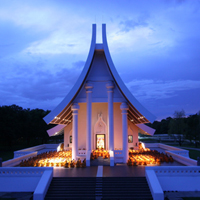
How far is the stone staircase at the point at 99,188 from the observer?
28.3ft

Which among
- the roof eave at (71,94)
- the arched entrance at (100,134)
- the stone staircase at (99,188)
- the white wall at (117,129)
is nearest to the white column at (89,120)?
the roof eave at (71,94)

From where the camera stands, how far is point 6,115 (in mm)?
29969

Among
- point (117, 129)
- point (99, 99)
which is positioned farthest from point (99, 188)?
point (117, 129)

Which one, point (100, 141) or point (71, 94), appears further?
point (100, 141)

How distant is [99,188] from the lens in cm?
907

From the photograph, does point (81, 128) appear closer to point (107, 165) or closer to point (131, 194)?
point (107, 165)

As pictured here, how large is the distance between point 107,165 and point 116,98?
4.92m

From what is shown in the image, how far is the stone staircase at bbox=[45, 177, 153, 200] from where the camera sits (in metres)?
8.64

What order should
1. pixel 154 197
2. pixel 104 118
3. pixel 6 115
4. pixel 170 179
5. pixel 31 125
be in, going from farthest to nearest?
pixel 31 125 < pixel 6 115 < pixel 104 118 < pixel 170 179 < pixel 154 197

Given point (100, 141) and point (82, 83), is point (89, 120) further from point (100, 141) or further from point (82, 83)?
point (100, 141)

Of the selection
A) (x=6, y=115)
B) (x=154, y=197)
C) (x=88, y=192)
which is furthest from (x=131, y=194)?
(x=6, y=115)

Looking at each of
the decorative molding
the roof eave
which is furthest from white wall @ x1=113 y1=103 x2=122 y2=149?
the roof eave

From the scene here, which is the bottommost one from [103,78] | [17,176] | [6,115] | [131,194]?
[131,194]

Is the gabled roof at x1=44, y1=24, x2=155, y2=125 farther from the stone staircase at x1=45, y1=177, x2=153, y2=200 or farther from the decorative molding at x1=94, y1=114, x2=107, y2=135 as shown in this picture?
the stone staircase at x1=45, y1=177, x2=153, y2=200
